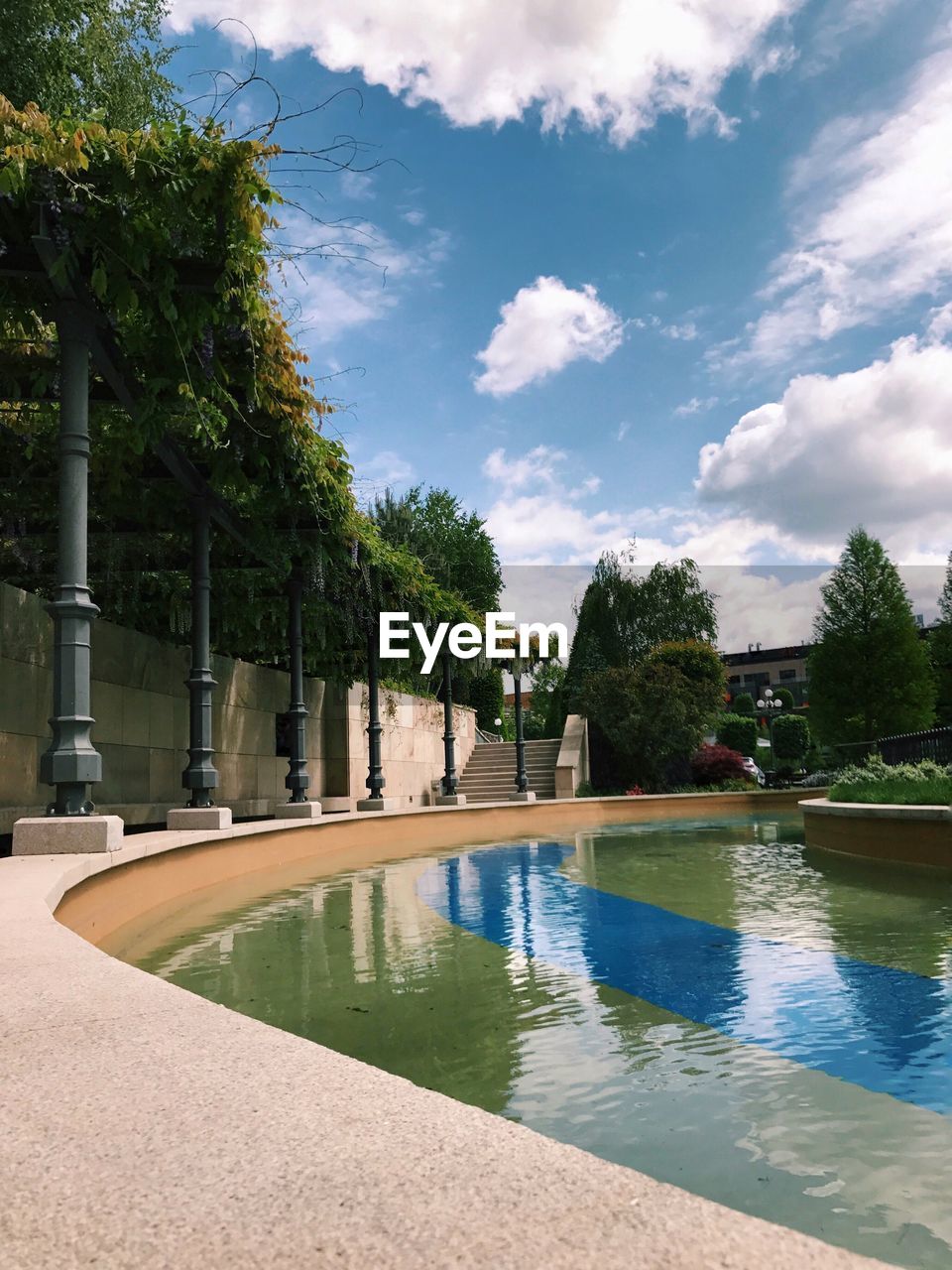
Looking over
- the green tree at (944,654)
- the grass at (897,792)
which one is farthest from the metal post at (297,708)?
the green tree at (944,654)

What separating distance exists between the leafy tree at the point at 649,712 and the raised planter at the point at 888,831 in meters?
13.9

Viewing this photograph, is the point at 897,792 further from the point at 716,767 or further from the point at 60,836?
the point at 716,767

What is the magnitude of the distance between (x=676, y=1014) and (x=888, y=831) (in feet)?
23.8

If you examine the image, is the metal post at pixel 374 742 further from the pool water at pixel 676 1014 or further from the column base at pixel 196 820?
the pool water at pixel 676 1014

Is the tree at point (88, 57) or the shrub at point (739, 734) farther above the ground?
the tree at point (88, 57)

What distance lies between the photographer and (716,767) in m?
27.5

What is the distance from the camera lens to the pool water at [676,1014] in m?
2.34

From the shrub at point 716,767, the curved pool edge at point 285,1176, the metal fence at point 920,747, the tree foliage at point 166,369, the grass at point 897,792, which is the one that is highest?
the tree foliage at point 166,369

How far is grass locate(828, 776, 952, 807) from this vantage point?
982 centimetres

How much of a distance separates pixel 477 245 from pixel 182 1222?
18.5m

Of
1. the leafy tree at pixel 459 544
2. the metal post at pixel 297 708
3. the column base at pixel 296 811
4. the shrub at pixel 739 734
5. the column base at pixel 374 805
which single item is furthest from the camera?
the leafy tree at pixel 459 544

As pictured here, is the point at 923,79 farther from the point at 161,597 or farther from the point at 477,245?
the point at 161,597

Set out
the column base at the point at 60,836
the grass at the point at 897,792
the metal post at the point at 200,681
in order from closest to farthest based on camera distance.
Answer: the column base at the point at 60,836 → the metal post at the point at 200,681 → the grass at the point at 897,792

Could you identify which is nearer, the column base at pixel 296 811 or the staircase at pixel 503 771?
the column base at pixel 296 811
